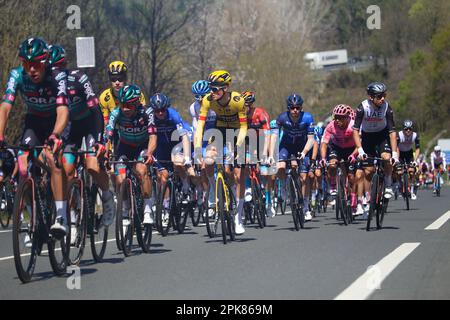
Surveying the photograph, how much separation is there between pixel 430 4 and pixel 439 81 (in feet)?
49.8

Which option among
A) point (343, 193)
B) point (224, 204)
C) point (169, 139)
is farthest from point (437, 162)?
point (224, 204)

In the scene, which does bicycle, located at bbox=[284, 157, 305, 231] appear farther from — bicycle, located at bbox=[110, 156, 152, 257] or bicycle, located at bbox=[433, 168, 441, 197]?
bicycle, located at bbox=[433, 168, 441, 197]

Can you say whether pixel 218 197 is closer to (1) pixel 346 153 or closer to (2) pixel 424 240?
(2) pixel 424 240

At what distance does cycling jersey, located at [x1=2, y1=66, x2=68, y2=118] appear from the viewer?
977cm

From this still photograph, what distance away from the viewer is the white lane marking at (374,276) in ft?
26.7

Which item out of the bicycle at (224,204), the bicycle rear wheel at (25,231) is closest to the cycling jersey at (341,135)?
the bicycle at (224,204)

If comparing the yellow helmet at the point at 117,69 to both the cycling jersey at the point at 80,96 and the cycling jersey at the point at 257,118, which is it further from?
the cycling jersey at the point at 80,96

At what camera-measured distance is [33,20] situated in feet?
89.7

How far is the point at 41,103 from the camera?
998 cm

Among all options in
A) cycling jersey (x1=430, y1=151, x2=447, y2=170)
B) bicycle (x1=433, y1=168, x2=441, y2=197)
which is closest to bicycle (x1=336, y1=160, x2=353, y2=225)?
bicycle (x1=433, y1=168, x2=441, y2=197)

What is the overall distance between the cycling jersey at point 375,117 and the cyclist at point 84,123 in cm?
551

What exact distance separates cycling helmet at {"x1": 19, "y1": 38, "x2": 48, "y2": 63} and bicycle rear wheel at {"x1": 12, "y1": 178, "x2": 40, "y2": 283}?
1068 millimetres
